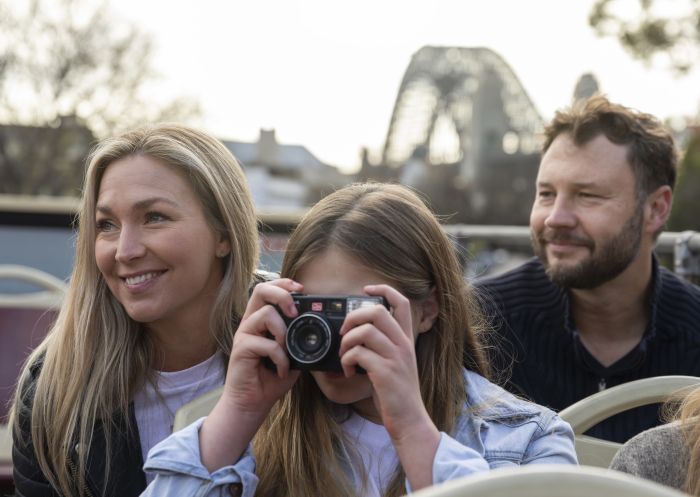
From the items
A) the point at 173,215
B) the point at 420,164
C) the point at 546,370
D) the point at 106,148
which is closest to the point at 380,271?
the point at 173,215

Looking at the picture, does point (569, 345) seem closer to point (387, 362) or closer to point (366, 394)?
point (366, 394)

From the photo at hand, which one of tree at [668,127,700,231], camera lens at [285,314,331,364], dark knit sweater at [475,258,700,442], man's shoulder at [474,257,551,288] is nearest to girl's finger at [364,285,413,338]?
camera lens at [285,314,331,364]

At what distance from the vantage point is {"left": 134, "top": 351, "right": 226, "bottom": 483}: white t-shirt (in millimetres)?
2514

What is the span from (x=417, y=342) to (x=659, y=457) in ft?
1.76

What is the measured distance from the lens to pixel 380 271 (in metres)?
2.04

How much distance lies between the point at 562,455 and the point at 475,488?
935 millimetres

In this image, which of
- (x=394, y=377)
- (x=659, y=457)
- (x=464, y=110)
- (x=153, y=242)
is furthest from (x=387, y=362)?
(x=464, y=110)

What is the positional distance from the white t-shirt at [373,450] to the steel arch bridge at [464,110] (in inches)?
1200

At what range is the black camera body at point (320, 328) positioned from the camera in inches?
72.7

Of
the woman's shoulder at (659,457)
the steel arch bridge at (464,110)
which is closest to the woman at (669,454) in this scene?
the woman's shoulder at (659,457)

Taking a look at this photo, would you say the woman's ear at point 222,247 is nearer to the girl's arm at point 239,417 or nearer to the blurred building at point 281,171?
the girl's arm at point 239,417

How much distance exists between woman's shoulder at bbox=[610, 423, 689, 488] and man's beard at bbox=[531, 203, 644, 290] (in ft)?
4.69

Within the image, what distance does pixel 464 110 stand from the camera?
36.0 meters

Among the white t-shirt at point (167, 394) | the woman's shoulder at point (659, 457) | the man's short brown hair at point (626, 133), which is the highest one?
the man's short brown hair at point (626, 133)
